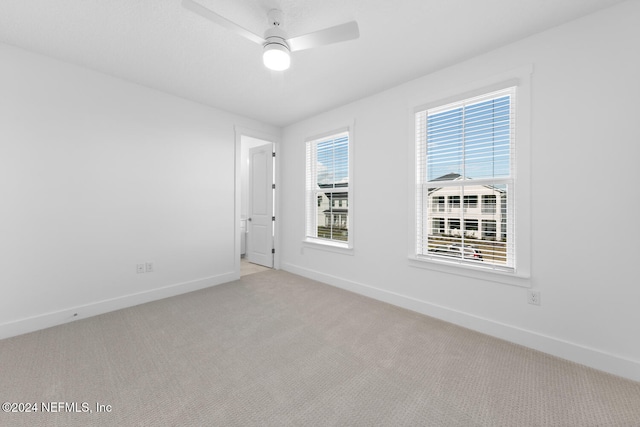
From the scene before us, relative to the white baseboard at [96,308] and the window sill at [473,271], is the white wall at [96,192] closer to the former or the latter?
the white baseboard at [96,308]

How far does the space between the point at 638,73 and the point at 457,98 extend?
1.18m

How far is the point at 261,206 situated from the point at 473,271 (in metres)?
3.78

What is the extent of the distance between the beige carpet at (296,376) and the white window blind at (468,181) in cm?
82

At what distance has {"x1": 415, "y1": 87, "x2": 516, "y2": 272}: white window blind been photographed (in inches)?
93.2

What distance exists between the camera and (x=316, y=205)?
14.0 feet

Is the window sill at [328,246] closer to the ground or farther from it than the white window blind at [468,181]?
closer to the ground

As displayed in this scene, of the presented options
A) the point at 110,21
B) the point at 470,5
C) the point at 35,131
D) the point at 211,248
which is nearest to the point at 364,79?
the point at 470,5

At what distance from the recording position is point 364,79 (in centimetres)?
293

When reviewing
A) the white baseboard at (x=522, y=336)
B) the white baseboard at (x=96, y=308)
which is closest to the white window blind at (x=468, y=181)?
the white baseboard at (x=522, y=336)

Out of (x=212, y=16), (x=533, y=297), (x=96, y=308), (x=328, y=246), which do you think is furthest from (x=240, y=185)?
(x=533, y=297)

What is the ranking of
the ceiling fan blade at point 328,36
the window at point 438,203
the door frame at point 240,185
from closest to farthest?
the ceiling fan blade at point 328,36, the window at point 438,203, the door frame at point 240,185

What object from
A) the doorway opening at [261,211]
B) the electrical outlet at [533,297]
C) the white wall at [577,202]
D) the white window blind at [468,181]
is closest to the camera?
the white wall at [577,202]

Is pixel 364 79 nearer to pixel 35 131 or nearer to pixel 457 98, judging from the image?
pixel 457 98

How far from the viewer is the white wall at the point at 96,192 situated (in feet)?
7.84
